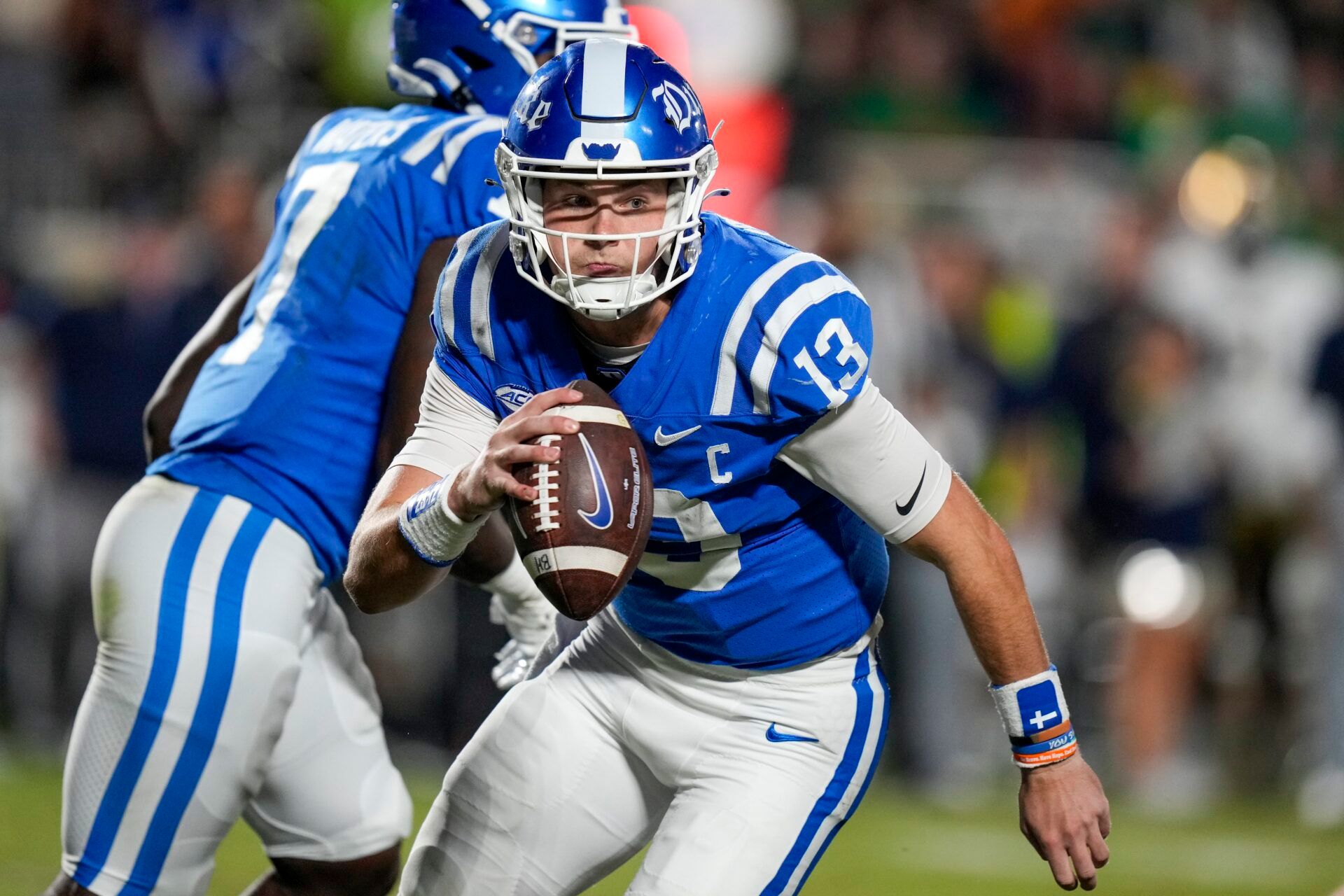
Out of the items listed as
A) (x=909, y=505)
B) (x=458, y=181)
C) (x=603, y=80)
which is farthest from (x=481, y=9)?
(x=909, y=505)

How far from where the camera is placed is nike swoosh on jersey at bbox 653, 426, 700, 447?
9.41 feet

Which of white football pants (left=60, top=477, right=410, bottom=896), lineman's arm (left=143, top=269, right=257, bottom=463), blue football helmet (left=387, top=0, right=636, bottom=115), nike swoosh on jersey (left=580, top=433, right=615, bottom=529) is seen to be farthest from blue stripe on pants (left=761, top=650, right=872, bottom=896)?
lineman's arm (left=143, top=269, right=257, bottom=463)

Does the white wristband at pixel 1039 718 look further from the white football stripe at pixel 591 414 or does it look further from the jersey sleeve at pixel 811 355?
the white football stripe at pixel 591 414

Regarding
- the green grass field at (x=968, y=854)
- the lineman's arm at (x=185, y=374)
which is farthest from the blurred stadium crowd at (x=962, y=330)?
the lineman's arm at (x=185, y=374)

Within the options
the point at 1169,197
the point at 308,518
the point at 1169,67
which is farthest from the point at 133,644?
the point at 1169,67

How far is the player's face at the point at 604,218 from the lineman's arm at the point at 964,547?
40cm

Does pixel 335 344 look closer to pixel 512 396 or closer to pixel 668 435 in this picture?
pixel 512 396

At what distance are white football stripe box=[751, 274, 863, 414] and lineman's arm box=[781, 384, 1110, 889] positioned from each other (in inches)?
4.7

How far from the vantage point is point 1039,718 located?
300 centimetres

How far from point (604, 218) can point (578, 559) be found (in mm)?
538

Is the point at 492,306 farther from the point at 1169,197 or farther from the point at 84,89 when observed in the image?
the point at 84,89

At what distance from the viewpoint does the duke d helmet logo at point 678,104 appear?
2859 mm

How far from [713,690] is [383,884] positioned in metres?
1.01

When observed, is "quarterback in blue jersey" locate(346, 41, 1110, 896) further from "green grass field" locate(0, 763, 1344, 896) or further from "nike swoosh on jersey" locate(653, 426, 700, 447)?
"green grass field" locate(0, 763, 1344, 896)
